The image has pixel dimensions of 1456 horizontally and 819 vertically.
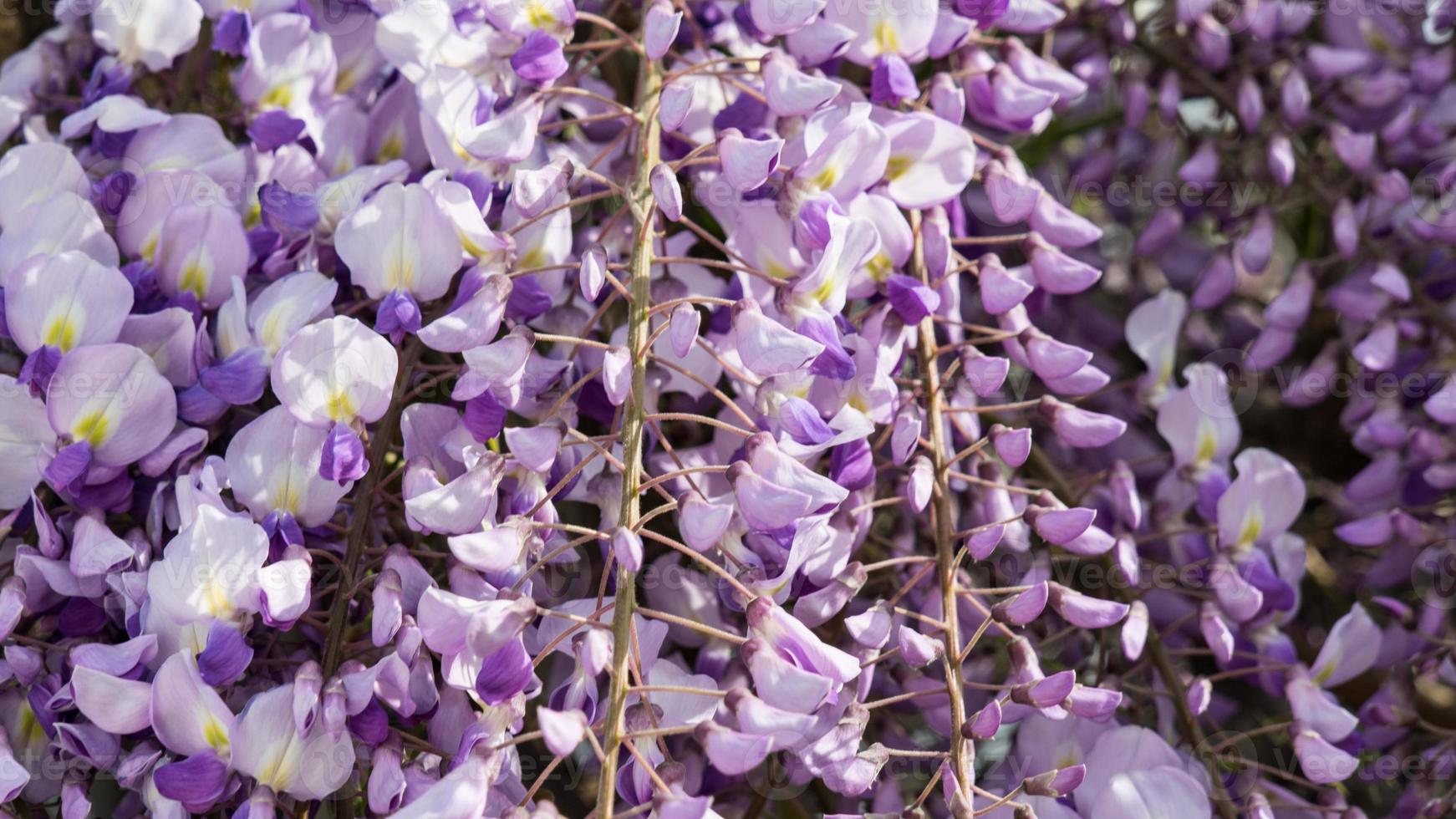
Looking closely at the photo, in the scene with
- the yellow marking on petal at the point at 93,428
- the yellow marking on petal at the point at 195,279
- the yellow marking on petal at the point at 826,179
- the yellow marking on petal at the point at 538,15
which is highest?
the yellow marking on petal at the point at 538,15

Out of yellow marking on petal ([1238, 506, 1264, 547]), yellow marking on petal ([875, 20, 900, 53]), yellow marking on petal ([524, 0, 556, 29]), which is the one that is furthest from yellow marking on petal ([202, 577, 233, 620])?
yellow marking on petal ([1238, 506, 1264, 547])

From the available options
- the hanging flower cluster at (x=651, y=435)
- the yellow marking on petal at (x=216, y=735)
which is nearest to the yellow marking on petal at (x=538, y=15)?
the hanging flower cluster at (x=651, y=435)

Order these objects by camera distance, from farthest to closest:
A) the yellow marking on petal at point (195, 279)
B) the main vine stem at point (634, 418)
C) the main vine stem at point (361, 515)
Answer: the yellow marking on petal at point (195, 279) < the main vine stem at point (361, 515) < the main vine stem at point (634, 418)

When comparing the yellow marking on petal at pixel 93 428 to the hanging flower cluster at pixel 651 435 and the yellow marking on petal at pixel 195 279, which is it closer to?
the hanging flower cluster at pixel 651 435

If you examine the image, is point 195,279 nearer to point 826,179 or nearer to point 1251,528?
point 826,179

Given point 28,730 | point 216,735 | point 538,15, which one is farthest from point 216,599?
A: point 538,15

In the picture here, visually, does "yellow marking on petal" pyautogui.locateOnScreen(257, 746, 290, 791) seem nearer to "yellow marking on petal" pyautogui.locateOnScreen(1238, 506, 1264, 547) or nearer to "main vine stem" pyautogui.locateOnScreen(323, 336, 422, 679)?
"main vine stem" pyautogui.locateOnScreen(323, 336, 422, 679)
